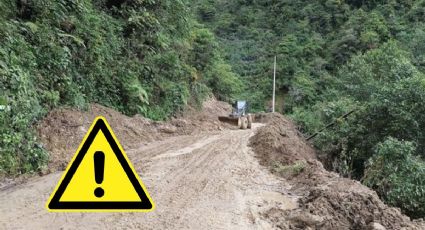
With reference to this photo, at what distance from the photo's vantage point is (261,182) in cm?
752

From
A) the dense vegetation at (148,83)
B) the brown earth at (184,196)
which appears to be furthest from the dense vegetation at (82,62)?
the brown earth at (184,196)

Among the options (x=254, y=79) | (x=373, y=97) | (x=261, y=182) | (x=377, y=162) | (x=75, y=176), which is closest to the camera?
(x=75, y=176)

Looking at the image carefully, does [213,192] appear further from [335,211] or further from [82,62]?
[82,62]

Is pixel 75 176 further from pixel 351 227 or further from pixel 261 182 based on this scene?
pixel 261 182

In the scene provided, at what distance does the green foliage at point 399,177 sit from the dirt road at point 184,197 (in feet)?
13.4

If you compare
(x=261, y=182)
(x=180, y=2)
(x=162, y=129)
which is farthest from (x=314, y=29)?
(x=261, y=182)

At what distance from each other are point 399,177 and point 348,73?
587 inches

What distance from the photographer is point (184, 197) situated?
602cm

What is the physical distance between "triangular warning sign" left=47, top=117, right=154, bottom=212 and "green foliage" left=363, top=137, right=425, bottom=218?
9555mm

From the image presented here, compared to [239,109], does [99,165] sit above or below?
above

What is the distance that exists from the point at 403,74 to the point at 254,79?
1335 inches

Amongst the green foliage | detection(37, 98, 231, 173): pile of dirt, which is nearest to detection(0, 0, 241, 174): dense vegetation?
detection(37, 98, 231, 173): pile of dirt

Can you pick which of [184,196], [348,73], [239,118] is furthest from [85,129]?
[348,73]

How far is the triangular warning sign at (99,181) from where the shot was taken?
8.73 ft
